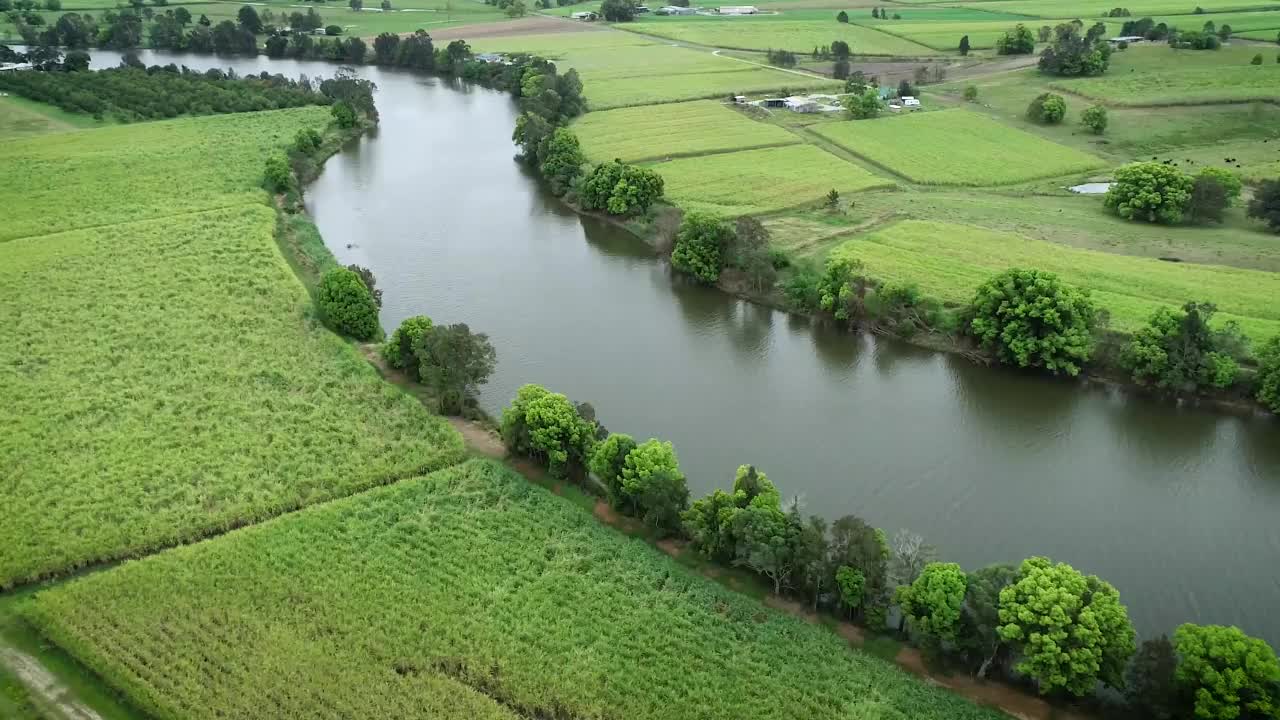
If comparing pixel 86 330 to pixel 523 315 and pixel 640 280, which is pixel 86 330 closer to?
pixel 523 315

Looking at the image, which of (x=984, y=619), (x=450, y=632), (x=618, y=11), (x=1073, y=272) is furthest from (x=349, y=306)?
(x=618, y=11)

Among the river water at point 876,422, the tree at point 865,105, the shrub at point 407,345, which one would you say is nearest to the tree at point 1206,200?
the river water at point 876,422

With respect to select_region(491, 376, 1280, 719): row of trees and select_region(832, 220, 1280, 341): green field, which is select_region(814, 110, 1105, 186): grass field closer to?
select_region(832, 220, 1280, 341): green field

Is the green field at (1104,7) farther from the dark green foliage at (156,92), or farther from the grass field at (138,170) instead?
the grass field at (138,170)

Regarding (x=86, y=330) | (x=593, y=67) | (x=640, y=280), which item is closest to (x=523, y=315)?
(x=640, y=280)

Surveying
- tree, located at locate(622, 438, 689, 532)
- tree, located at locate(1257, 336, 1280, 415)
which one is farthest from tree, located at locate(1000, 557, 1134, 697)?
tree, located at locate(1257, 336, 1280, 415)

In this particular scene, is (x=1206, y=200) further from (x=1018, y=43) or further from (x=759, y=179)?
(x=1018, y=43)

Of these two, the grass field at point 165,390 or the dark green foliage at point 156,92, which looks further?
the dark green foliage at point 156,92

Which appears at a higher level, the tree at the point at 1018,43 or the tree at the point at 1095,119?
the tree at the point at 1018,43
